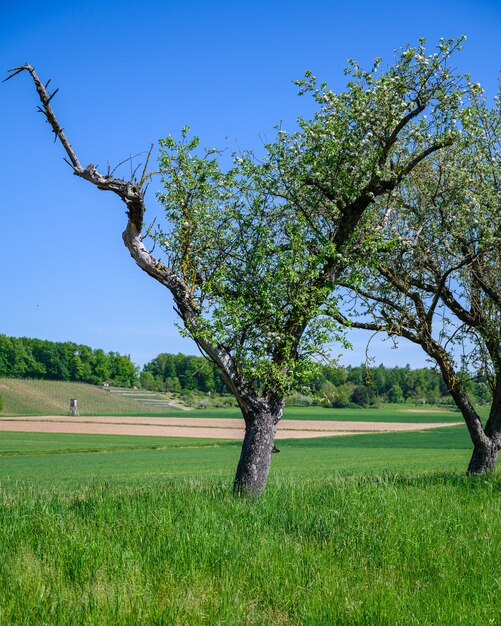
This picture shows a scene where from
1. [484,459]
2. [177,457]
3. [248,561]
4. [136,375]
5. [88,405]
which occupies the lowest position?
[88,405]

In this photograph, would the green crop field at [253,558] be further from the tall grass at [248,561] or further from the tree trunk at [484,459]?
the tree trunk at [484,459]

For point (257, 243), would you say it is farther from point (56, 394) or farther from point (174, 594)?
point (56, 394)

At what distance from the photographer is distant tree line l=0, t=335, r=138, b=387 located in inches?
6250

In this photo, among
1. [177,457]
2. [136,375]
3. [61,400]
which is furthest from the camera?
[136,375]

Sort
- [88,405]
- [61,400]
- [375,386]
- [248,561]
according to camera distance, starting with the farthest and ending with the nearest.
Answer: [375,386] → [61,400] → [88,405] → [248,561]

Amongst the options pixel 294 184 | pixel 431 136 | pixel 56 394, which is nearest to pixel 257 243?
pixel 294 184

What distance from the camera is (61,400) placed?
124 m

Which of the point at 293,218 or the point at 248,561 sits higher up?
the point at 293,218

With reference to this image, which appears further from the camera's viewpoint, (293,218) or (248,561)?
(293,218)

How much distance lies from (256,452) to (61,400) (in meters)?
116

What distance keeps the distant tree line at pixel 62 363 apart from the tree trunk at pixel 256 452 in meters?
151

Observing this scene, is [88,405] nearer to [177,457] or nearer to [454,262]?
[177,457]

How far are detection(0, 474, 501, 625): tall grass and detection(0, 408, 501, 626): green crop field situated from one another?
0.07ft

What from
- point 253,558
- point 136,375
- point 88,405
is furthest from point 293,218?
point 136,375
